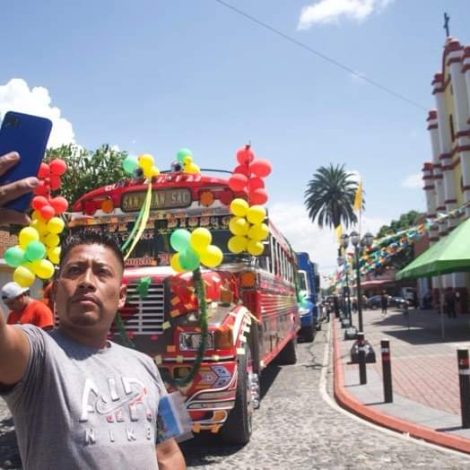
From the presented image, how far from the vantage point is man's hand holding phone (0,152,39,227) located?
1.50 meters

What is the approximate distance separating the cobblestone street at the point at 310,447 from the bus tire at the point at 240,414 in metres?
0.13

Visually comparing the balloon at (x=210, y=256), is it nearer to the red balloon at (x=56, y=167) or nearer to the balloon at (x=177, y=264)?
the balloon at (x=177, y=264)

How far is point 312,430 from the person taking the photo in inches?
277

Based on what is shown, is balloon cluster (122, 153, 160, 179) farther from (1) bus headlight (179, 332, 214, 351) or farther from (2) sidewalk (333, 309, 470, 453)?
(2) sidewalk (333, 309, 470, 453)

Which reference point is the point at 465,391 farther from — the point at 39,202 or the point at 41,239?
the point at 39,202

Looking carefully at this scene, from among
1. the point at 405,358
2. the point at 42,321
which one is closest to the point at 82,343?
the point at 42,321

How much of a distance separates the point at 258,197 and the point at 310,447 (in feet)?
9.83

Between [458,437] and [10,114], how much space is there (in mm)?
6091

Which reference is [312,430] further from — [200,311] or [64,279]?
[64,279]

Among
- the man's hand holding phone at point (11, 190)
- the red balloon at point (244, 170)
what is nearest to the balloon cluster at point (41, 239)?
the red balloon at point (244, 170)

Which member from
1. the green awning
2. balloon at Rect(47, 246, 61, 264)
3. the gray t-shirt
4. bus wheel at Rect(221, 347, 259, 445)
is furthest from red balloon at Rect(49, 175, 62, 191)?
the green awning

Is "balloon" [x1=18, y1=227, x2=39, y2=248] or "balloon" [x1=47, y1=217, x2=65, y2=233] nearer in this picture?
"balloon" [x1=18, y1=227, x2=39, y2=248]

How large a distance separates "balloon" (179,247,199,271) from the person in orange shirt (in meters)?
2.29

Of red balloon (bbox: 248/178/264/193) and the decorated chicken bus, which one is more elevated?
red balloon (bbox: 248/178/264/193)
